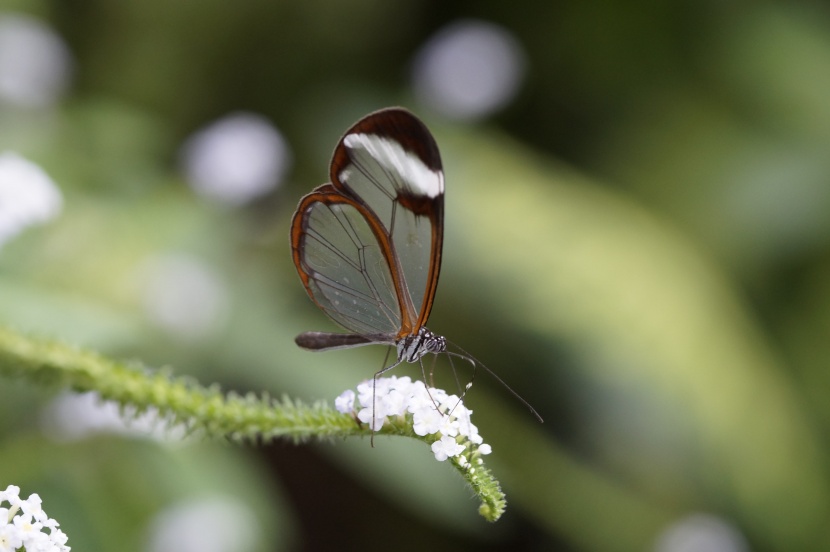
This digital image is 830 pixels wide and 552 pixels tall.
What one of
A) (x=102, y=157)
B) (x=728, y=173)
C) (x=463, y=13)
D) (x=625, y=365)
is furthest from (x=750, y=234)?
(x=102, y=157)

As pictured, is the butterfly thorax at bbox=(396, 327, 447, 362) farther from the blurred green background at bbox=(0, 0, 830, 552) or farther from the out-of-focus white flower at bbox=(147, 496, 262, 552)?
the out-of-focus white flower at bbox=(147, 496, 262, 552)

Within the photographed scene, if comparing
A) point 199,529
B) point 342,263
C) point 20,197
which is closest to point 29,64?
point 20,197

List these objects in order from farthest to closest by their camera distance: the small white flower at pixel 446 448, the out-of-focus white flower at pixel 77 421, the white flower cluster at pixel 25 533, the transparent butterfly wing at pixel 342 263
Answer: the out-of-focus white flower at pixel 77 421 < the transparent butterfly wing at pixel 342 263 < the small white flower at pixel 446 448 < the white flower cluster at pixel 25 533

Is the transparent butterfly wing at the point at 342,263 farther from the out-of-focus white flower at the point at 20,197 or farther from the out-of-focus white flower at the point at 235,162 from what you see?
the out-of-focus white flower at the point at 235,162

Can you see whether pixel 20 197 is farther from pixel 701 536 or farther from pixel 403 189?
pixel 701 536

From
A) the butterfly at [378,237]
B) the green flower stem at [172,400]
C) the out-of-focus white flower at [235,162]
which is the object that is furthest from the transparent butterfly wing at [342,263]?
the out-of-focus white flower at [235,162]

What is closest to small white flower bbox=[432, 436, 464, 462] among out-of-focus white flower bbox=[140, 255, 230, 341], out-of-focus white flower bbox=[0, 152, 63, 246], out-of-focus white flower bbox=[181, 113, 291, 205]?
Result: out-of-focus white flower bbox=[0, 152, 63, 246]
